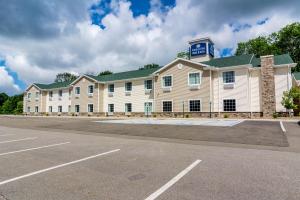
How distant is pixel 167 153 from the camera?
23.5 feet

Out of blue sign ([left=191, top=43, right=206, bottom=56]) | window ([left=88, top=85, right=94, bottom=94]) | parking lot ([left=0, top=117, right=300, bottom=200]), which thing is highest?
blue sign ([left=191, top=43, right=206, bottom=56])

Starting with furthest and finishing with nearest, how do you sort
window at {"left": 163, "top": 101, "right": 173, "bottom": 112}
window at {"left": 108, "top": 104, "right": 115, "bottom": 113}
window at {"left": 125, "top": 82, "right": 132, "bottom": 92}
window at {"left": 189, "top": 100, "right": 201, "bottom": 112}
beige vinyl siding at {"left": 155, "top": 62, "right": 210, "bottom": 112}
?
window at {"left": 108, "top": 104, "right": 115, "bottom": 113} → window at {"left": 125, "top": 82, "right": 132, "bottom": 92} → window at {"left": 163, "top": 101, "right": 173, "bottom": 112} → window at {"left": 189, "top": 100, "right": 201, "bottom": 112} → beige vinyl siding at {"left": 155, "top": 62, "right": 210, "bottom": 112}

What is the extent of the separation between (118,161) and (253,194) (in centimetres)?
369

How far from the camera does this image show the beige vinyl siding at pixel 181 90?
27.4m

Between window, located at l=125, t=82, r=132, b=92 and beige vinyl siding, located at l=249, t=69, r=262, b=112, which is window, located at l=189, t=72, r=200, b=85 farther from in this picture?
window, located at l=125, t=82, r=132, b=92

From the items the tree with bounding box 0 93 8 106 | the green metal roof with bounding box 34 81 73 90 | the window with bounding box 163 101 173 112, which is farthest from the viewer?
the tree with bounding box 0 93 8 106

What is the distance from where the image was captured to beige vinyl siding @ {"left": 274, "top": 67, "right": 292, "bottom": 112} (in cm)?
2442

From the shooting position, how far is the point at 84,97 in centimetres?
4022

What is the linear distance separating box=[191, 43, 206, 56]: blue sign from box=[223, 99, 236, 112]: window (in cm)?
935

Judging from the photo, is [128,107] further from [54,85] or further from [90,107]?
[54,85]

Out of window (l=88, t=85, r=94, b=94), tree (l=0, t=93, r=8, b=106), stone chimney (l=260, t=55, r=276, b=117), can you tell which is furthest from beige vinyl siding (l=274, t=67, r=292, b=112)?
tree (l=0, t=93, r=8, b=106)

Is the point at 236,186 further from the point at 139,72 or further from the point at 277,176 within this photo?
the point at 139,72

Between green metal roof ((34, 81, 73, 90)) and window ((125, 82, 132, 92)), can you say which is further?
green metal roof ((34, 81, 73, 90))

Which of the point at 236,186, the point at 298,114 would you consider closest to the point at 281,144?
the point at 236,186
